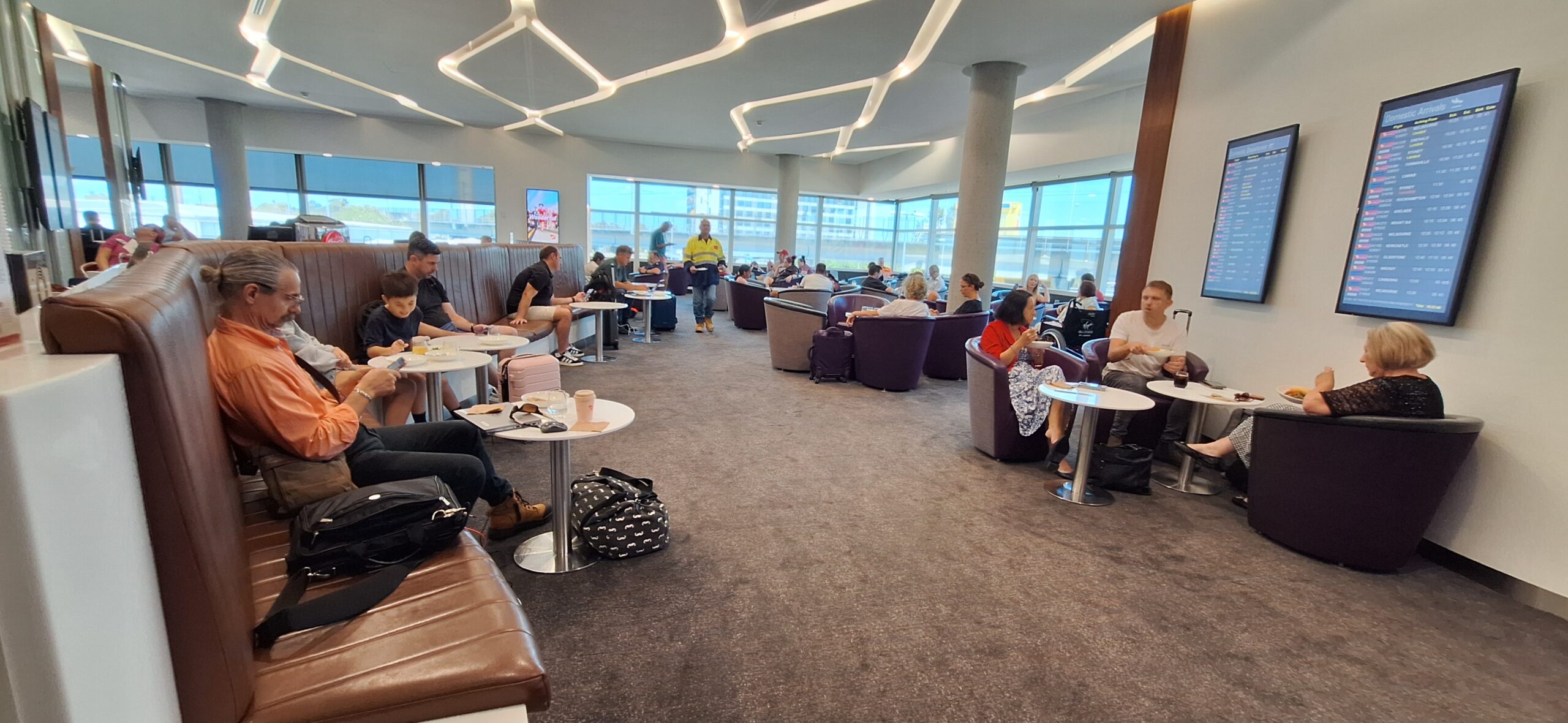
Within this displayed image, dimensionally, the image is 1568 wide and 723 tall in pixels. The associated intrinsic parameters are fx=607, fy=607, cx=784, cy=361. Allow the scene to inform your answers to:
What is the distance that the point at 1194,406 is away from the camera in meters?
3.86

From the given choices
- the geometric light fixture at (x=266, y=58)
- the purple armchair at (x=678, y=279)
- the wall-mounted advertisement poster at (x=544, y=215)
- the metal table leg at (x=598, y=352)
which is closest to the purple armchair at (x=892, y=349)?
the metal table leg at (x=598, y=352)

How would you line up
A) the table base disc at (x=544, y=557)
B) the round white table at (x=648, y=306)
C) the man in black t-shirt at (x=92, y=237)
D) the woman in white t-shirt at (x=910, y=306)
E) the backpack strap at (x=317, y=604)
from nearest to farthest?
1. the backpack strap at (x=317, y=604)
2. the table base disc at (x=544, y=557)
3. the man in black t-shirt at (x=92, y=237)
4. the woman in white t-shirt at (x=910, y=306)
5. the round white table at (x=648, y=306)

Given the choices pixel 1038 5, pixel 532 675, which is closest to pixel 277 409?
pixel 532 675

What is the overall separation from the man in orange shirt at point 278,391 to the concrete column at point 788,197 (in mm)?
12315

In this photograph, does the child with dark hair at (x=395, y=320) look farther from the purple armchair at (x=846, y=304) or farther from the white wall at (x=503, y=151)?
the white wall at (x=503, y=151)

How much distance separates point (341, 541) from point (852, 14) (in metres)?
5.25

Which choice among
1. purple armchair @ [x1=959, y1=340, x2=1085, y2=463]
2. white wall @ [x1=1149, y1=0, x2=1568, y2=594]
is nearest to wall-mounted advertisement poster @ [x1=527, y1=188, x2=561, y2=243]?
purple armchair @ [x1=959, y1=340, x2=1085, y2=463]

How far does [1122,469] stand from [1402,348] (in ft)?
4.38

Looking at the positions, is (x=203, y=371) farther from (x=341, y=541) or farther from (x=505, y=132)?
(x=505, y=132)

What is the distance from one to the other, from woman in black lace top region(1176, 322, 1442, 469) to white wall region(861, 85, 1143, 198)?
4.87 metres

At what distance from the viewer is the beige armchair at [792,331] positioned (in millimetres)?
6266

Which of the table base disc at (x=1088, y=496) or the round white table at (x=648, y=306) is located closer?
the table base disc at (x=1088, y=496)

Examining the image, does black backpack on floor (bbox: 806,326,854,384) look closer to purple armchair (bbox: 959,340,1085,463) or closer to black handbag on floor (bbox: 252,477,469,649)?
purple armchair (bbox: 959,340,1085,463)

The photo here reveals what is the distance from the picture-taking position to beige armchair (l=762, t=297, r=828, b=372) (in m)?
6.27
